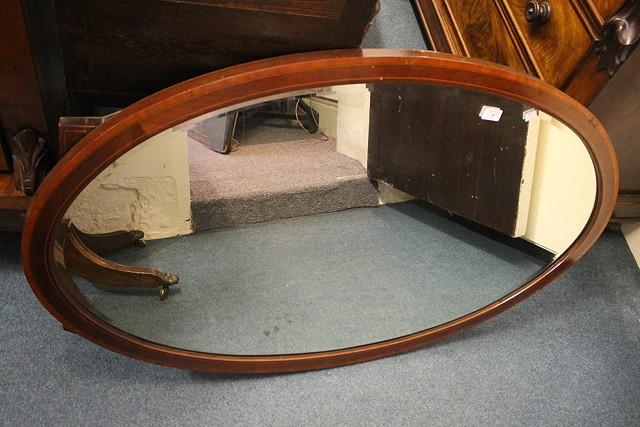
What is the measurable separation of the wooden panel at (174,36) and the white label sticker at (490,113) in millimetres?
239

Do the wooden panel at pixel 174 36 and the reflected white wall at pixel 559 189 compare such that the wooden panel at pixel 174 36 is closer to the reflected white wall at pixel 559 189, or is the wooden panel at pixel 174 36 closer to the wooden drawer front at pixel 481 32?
the reflected white wall at pixel 559 189

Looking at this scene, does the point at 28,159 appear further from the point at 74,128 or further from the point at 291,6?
the point at 291,6

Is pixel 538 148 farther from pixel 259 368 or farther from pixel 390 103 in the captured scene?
pixel 259 368

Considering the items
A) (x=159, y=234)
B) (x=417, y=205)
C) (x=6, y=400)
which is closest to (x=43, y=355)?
(x=6, y=400)

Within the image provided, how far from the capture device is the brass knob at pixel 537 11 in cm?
106

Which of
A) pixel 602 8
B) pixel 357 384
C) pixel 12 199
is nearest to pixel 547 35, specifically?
pixel 602 8

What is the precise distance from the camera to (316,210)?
31.5 inches

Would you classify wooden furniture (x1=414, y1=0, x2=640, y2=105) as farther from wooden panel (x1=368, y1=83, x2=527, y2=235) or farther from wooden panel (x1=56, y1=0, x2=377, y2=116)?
wooden panel (x1=56, y1=0, x2=377, y2=116)

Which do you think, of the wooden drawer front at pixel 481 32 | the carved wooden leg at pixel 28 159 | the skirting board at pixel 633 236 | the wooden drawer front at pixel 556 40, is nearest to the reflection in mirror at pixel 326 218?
the carved wooden leg at pixel 28 159

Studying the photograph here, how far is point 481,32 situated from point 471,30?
0.11 feet

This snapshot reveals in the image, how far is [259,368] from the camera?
34.2 inches

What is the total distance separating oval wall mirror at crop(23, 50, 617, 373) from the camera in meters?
0.60

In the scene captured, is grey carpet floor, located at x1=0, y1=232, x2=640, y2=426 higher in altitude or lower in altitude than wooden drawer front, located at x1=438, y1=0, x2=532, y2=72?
lower

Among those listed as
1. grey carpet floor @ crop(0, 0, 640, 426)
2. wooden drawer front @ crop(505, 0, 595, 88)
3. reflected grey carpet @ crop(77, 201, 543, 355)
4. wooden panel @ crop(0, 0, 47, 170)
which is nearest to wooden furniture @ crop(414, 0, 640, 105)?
wooden drawer front @ crop(505, 0, 595, 88)
